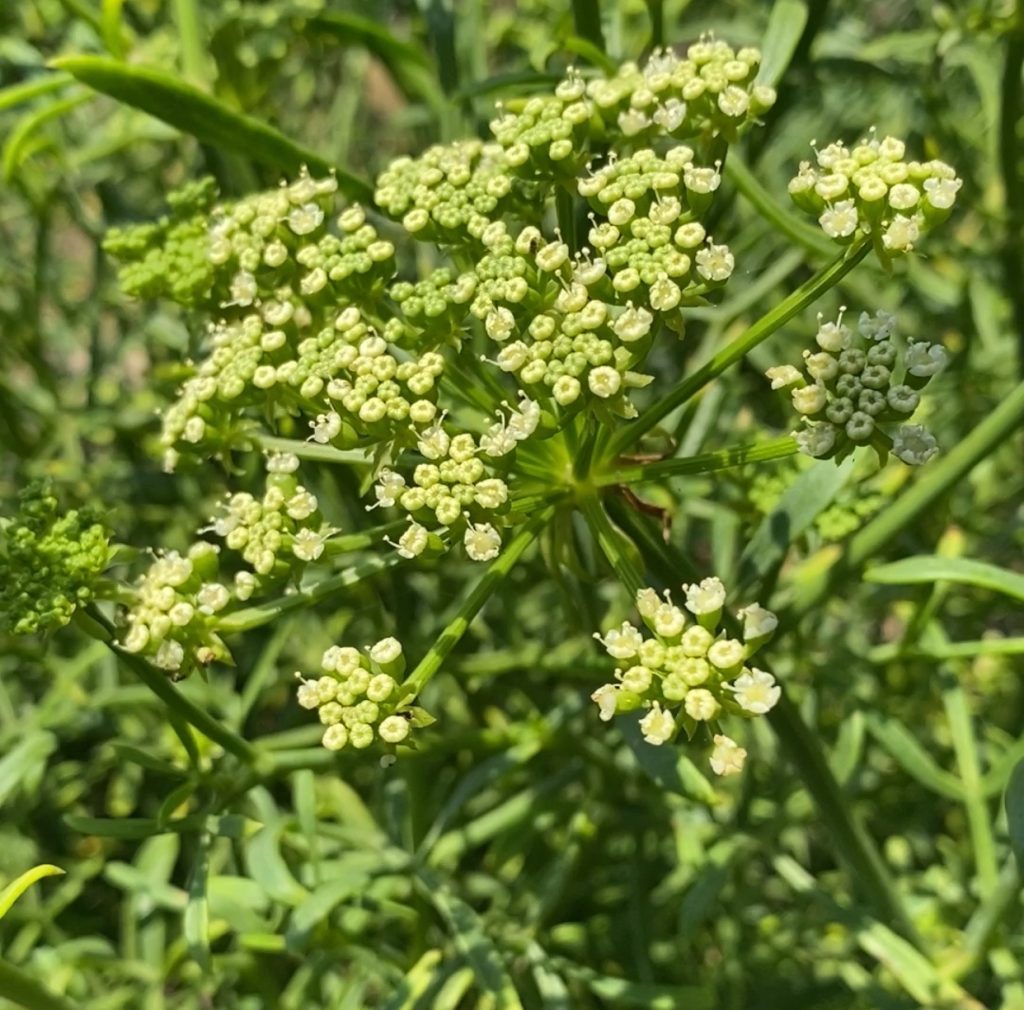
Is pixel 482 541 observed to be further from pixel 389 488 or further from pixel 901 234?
pixel 901 234

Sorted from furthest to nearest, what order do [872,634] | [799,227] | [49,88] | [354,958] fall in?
[872,634] → [354,958] → [49,88] → [799,227]

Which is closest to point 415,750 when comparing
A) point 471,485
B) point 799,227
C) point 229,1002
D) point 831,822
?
point 471,485

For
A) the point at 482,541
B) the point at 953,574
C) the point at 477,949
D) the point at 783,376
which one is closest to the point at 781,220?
the point at 783,376

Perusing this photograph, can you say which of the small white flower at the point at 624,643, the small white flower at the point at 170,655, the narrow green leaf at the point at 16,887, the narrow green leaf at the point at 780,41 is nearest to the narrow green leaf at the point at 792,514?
the small white flower at the point at 624,643

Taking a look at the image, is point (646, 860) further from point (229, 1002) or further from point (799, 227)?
point (799, 227)

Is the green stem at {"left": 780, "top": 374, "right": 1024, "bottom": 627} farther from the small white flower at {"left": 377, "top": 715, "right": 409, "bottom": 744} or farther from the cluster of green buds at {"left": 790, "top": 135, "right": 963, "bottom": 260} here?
the small white flower at {"left": 377, "top": 715, "right": 409, "bottom": 744}

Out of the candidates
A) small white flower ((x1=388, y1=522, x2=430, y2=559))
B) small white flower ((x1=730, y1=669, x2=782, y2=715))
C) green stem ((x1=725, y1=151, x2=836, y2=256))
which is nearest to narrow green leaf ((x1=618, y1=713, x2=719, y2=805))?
small white flower ((x1=730, y1=669, x2=782, y2=715))
